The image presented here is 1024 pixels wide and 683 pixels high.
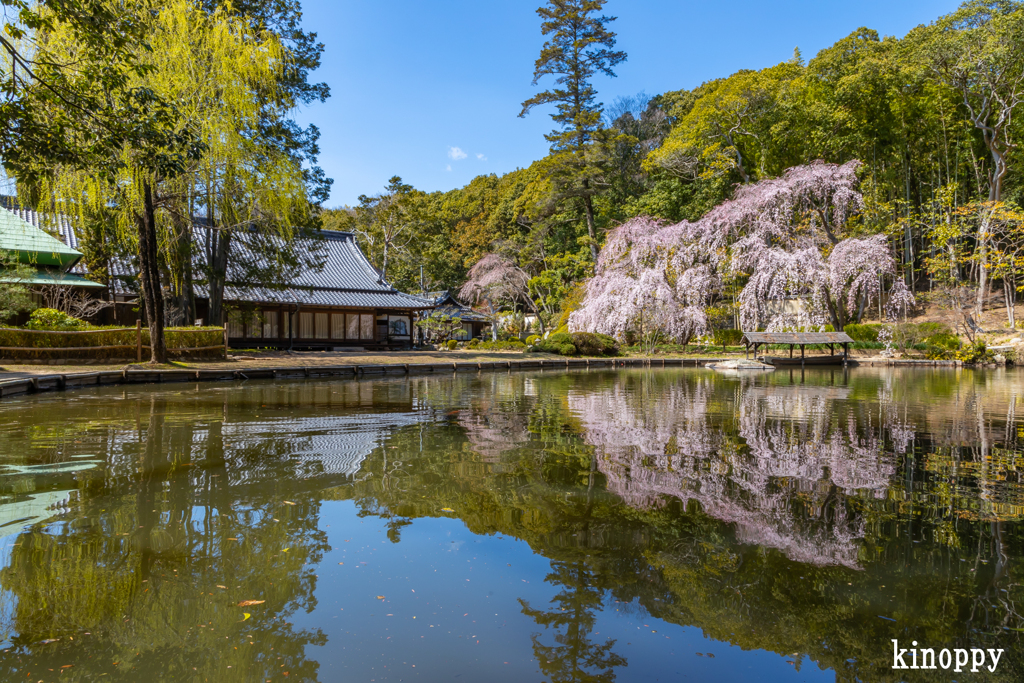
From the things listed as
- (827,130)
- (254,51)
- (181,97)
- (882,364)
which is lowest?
(882,364)

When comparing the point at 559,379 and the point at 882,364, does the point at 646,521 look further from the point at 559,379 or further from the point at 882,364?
the point at 882,364

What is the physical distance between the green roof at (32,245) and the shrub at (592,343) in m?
19.3

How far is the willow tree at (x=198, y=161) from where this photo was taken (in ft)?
46.3

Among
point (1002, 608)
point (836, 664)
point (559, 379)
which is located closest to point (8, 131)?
point (836, 664)

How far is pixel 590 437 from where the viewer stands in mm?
8070

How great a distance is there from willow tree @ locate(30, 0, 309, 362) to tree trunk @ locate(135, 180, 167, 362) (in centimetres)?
3

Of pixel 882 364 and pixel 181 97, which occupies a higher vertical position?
pixel 181 97

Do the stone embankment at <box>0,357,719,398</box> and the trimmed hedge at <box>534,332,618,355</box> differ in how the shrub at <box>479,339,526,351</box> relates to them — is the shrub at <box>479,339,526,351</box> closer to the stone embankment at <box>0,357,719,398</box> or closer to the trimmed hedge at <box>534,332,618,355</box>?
the trimmed hedge at <box>534,332,618,355</box>

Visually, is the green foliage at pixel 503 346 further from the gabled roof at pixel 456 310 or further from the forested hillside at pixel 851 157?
the gabled roof at pixel 456 310

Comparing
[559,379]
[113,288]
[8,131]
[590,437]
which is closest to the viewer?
[8,131]

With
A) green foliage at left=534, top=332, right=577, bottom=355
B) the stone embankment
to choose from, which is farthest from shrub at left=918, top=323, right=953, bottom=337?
green foliage at left=534, top=332, right=577, bottom=355

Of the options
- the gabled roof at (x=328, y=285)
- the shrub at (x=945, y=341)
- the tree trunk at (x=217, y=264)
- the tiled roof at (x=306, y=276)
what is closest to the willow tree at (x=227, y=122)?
the tree trunk at (x=217, y=264)

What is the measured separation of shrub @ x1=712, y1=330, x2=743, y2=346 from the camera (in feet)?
104

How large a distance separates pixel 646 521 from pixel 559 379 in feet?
46.2
